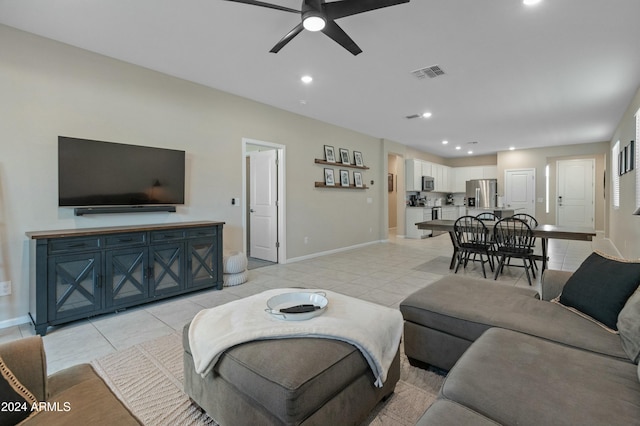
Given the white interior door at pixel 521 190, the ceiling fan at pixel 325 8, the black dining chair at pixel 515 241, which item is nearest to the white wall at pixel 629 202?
the black dining chair at pixel 515 241

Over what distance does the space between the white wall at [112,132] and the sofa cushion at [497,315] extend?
322 cm

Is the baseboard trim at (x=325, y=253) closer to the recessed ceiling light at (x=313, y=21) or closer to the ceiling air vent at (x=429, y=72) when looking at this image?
the ceiling air vent at (x=429, y=72)

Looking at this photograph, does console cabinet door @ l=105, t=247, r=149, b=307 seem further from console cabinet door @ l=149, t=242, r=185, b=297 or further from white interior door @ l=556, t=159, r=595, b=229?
white interior door @ l=556, t=159, r=595, b=229

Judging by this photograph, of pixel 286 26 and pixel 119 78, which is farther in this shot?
pixel 119 78

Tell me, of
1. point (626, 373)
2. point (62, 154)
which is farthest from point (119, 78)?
point (626, 373)

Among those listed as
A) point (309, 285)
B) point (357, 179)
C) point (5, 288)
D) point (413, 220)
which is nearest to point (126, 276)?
point (5, 288)

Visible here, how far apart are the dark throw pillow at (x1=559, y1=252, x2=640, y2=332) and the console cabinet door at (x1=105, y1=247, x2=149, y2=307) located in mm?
3640

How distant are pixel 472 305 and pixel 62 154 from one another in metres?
3.81

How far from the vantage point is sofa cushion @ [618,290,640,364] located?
131cm

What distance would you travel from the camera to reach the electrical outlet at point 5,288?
2.76 meters

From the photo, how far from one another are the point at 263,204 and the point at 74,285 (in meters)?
3.22

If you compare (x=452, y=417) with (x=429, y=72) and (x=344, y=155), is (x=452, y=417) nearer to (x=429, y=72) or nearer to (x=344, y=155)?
(x=429, y=72)

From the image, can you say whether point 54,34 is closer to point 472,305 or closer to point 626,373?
point 472,305

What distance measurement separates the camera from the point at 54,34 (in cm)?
289
